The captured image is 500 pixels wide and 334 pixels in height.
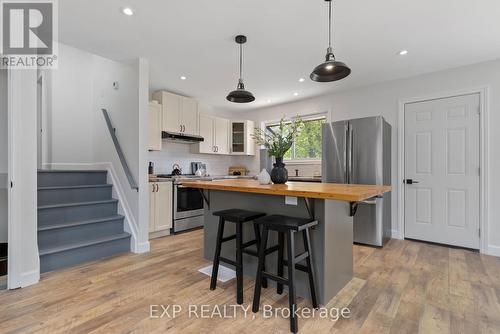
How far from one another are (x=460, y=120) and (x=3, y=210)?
615cm

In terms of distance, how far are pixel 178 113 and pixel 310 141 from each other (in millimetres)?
2634

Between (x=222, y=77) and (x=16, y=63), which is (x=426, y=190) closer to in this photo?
(x=222, y=77)

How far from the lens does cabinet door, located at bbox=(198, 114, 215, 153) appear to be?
16.8ft

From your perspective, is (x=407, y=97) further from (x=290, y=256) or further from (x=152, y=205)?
(x=152, y=205)

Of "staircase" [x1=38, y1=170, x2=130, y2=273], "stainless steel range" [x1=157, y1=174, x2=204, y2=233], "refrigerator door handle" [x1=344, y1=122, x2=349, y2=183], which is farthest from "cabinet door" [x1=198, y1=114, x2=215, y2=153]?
"refrigerator door handle" [x1=344, y1=122, x2=349, y2=183]

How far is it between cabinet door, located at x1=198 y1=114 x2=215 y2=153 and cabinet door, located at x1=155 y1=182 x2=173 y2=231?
1299mm

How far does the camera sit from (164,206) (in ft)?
13.1

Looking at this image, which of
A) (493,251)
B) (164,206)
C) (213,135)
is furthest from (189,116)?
(493,251)

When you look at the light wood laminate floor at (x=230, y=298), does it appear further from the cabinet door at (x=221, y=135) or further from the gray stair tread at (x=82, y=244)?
the cabinet door at (x=221, y=135)

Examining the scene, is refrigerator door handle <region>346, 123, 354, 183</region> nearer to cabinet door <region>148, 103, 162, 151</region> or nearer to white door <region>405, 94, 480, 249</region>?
white door <region>405, 94, 480, 249</region>

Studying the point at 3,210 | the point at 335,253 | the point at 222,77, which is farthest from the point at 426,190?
the point at 3,210

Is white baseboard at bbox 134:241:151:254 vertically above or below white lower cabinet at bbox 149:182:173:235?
below

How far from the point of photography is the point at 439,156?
358 cm

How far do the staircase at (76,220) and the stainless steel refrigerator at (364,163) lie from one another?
3.16m
